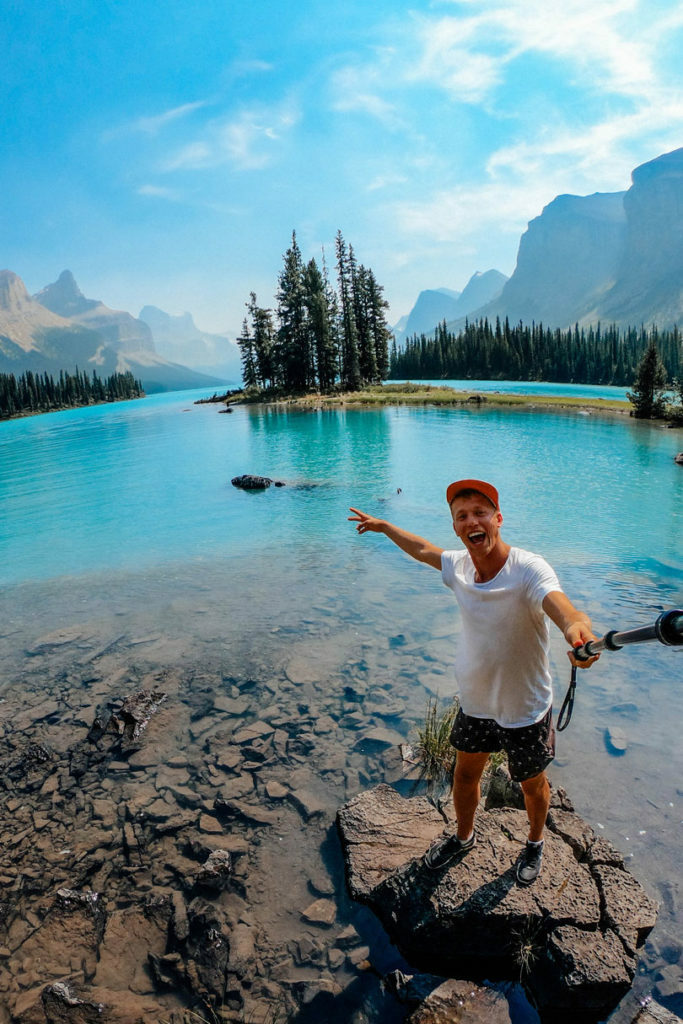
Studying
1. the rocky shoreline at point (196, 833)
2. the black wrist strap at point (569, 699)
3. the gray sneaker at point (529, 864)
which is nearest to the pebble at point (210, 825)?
the rocky shoreline at point (196, 833)

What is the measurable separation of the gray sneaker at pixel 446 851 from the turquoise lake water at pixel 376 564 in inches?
67.6

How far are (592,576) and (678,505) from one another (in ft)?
35.1

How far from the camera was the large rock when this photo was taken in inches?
158

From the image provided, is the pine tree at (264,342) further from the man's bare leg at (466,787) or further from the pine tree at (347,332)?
the man's bare leg at (466,787)

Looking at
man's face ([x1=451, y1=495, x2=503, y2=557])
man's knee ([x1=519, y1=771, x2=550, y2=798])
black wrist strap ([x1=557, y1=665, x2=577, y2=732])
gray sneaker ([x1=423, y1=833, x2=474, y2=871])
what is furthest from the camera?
gray sneaker ([x1=423, y1=833, x2=474, y2=871])

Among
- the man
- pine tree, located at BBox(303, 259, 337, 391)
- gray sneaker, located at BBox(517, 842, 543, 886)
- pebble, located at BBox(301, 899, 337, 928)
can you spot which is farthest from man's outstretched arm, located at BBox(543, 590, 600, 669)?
pine tree, located at BBox(303, 259, 337, 391)

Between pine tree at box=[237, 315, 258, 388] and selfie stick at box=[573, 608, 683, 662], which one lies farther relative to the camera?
pine tree at box=[237, 315, 258, 388]

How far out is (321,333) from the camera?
268 ft

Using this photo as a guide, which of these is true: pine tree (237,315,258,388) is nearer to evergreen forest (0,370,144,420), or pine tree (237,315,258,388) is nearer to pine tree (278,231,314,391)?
pine tree (278,231,314,391)

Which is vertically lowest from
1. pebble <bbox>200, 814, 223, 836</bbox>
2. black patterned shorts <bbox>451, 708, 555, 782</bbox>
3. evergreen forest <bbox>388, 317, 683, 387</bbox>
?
pebble <bbox>200, 814, 223, 836</bbox>

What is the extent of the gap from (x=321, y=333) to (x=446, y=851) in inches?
3261

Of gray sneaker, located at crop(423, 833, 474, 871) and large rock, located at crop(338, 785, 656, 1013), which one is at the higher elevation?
gray sneaker, located at crop(423, 833, 474, 871)

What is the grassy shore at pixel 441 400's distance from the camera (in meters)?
65.9

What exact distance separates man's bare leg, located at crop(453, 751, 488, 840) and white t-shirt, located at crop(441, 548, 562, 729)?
533mm
